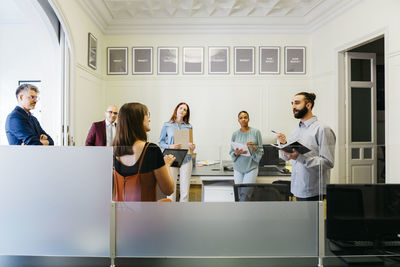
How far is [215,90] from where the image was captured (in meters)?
5.19

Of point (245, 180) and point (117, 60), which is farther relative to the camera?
point (117, 60)

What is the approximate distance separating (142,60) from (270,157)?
4.12 metres

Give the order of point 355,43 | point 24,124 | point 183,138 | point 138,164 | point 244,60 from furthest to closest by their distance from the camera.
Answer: point 244,60, point 355,43, point 24,124, point 183,138, point 138,164

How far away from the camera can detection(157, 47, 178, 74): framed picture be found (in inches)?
202

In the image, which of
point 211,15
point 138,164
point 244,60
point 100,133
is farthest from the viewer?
point 244,60

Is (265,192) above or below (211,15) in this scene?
below

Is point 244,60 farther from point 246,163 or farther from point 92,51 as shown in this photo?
point 246,163

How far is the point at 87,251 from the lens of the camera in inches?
69.5

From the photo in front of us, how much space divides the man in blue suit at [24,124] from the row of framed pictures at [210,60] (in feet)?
9.58

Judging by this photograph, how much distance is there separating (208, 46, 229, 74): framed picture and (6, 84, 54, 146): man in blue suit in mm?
3439

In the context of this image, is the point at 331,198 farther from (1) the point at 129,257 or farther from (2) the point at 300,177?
(1) the point at 129,257

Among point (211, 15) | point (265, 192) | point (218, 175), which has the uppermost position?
point (211, 15)

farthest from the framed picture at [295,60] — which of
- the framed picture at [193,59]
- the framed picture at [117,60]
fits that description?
the framed picture at [117,60]

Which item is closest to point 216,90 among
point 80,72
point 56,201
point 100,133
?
point 80,72
